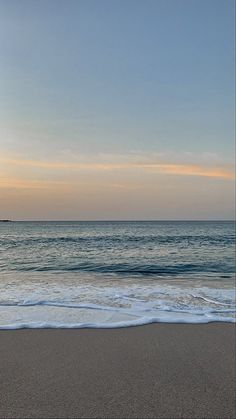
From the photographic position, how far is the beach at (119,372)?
289 centimetres

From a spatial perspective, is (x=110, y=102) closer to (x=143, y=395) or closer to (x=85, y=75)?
(x=85, y=75)

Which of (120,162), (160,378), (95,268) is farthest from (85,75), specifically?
(160,378)

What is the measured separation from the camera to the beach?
2.89 m

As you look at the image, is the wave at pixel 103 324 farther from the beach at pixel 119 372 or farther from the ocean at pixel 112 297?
the beach at pixel 119 372

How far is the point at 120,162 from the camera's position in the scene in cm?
1966

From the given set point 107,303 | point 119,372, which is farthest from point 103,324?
point 119,372

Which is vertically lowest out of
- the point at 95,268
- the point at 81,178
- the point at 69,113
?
the point at 95,268

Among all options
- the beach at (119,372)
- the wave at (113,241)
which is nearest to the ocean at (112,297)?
the beach at (119,372)

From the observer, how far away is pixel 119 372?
3611mm

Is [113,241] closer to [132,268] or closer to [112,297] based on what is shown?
[132,268]

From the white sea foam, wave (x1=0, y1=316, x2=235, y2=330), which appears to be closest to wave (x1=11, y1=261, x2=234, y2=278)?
the white sea foam

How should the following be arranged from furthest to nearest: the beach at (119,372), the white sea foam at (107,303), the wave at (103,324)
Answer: the white sea foam at (107,303) → the wave at (103,324) → the beach at (119,372)

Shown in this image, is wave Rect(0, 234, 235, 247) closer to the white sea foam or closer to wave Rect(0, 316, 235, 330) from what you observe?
the white sea foam

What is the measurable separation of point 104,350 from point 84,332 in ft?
2.23
